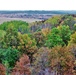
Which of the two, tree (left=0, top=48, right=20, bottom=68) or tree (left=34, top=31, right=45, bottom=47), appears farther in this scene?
tree (left=34, top=31, right=45, bottom=47)

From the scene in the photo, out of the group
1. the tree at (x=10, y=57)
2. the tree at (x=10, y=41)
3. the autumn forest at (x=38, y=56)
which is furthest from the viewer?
the tree at (x=10, y=41)

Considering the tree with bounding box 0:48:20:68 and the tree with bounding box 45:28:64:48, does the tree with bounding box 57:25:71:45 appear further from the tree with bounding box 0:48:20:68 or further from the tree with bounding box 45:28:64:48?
the tree with bounding box 0:48:20:68

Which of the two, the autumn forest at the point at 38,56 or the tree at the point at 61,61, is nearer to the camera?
the tree at the point at 61,61

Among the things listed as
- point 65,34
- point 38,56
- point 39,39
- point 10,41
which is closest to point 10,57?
point 10,41

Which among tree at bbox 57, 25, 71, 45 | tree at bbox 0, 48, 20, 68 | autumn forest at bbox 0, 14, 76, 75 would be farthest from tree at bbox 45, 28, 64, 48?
tree at bbox 0, 48, 20, 68

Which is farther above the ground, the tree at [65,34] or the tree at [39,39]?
the tree at [65,34]

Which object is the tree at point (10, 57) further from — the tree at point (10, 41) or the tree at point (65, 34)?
the tree at point (65, 34)

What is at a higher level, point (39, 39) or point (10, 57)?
point (39, 39)

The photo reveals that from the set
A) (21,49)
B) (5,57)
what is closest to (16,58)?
(5,57)

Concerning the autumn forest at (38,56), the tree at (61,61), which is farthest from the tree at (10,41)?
the tree at (61,61)

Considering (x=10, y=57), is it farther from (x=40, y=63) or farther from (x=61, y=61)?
(x=61, y=61)

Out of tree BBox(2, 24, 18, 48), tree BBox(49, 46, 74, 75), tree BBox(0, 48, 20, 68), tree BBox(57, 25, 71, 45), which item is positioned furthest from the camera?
tree BBox(57, 25, 71, 45)
